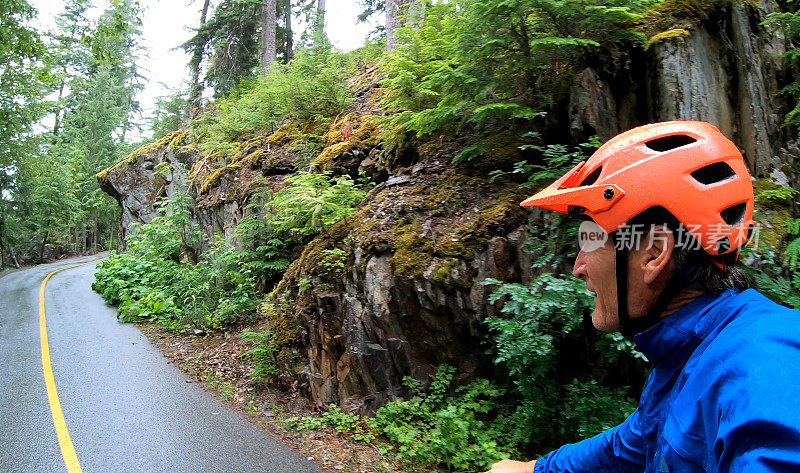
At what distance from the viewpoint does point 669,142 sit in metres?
1.41

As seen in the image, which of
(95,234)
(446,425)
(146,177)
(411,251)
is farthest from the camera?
(95,234)

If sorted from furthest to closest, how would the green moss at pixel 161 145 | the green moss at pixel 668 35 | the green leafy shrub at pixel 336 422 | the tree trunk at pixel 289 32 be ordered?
the tree trunk at pixel 289 32 → the green moss at pixel 161 145 → the green leafy shrub at pixel 336 422 → the green moss at pixel 668 35

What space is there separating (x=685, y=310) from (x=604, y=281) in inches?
10.3

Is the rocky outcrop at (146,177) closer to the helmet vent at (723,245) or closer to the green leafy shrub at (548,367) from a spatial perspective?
the green leafy shrub at (548,367)

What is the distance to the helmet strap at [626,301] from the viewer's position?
1.23 meters

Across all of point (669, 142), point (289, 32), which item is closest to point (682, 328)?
point (669, 142)

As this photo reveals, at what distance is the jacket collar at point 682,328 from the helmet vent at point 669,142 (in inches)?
20.1

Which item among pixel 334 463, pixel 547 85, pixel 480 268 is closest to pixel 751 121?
pixel 547 85

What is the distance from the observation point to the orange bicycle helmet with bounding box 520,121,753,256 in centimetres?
122

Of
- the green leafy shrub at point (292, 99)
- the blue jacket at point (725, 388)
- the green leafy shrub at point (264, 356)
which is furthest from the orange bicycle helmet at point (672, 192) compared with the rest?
the green leafy shrub at point (292, 99)

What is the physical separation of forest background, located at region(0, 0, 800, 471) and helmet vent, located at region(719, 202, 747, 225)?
9.49ft

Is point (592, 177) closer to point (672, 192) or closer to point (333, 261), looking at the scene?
point (672, 192)

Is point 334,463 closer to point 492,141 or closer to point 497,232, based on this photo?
point 497,232

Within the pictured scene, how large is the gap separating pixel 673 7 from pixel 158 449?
365 inches
